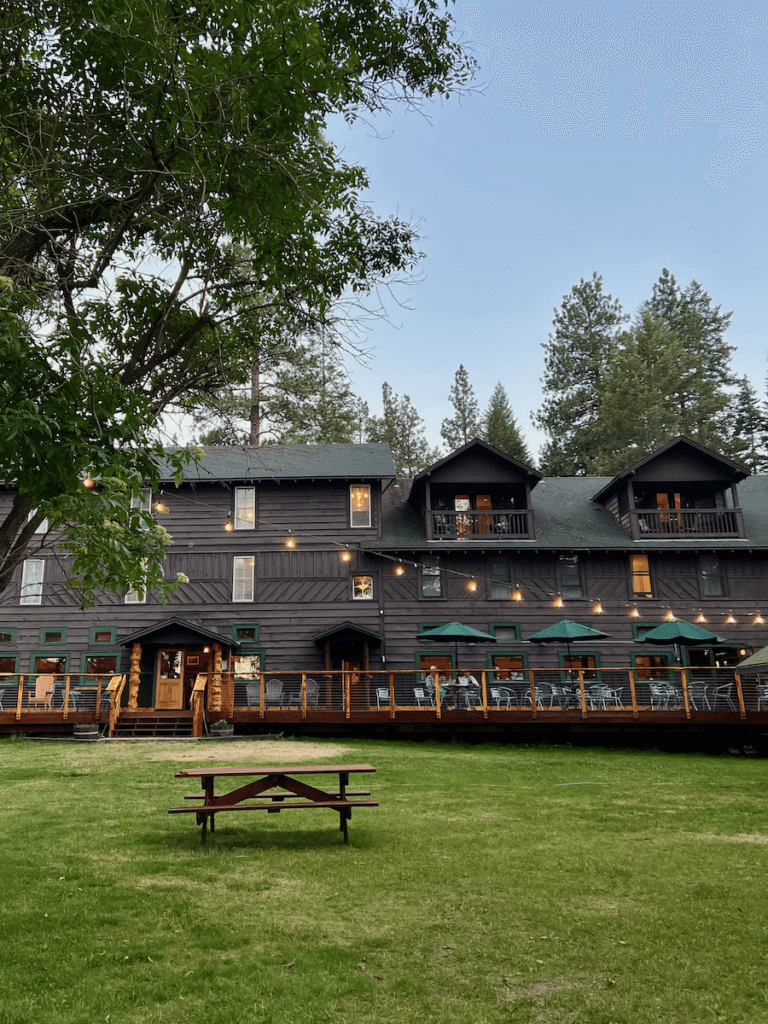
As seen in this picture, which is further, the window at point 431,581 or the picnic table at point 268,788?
the window at point 431,581

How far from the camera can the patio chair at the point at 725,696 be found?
1770 cm

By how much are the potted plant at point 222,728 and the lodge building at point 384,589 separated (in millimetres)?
2925

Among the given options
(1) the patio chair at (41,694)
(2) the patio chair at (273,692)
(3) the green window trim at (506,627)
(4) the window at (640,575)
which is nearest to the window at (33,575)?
(1) the patio chair at (41,694)

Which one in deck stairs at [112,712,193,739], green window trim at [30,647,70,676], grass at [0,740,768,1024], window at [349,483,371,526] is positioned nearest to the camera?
grass at [0,740,768,1024]

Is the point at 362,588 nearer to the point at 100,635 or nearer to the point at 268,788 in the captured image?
the point at 100,635

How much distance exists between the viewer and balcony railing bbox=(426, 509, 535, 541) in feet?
77.0

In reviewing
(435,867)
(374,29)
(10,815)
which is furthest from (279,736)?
(374,29)

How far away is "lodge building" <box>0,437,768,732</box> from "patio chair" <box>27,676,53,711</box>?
252 mm

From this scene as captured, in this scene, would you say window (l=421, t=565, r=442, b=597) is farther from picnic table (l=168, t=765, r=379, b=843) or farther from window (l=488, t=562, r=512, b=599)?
picnic table (l=168, t=765, r=379, b=843)

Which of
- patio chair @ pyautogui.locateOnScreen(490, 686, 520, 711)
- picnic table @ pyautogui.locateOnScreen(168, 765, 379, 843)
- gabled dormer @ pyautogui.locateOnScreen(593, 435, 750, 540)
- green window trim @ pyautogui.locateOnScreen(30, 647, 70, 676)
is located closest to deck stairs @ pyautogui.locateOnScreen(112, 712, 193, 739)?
green window trim @ pyautogui.locateOnScreen(30, 647, 70, 676)

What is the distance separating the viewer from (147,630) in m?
21.1

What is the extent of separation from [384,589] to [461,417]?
94.1 feet

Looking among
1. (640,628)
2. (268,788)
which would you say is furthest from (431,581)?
(268,788)

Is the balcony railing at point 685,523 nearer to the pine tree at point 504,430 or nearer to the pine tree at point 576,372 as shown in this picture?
the pine tree at point 576,372
